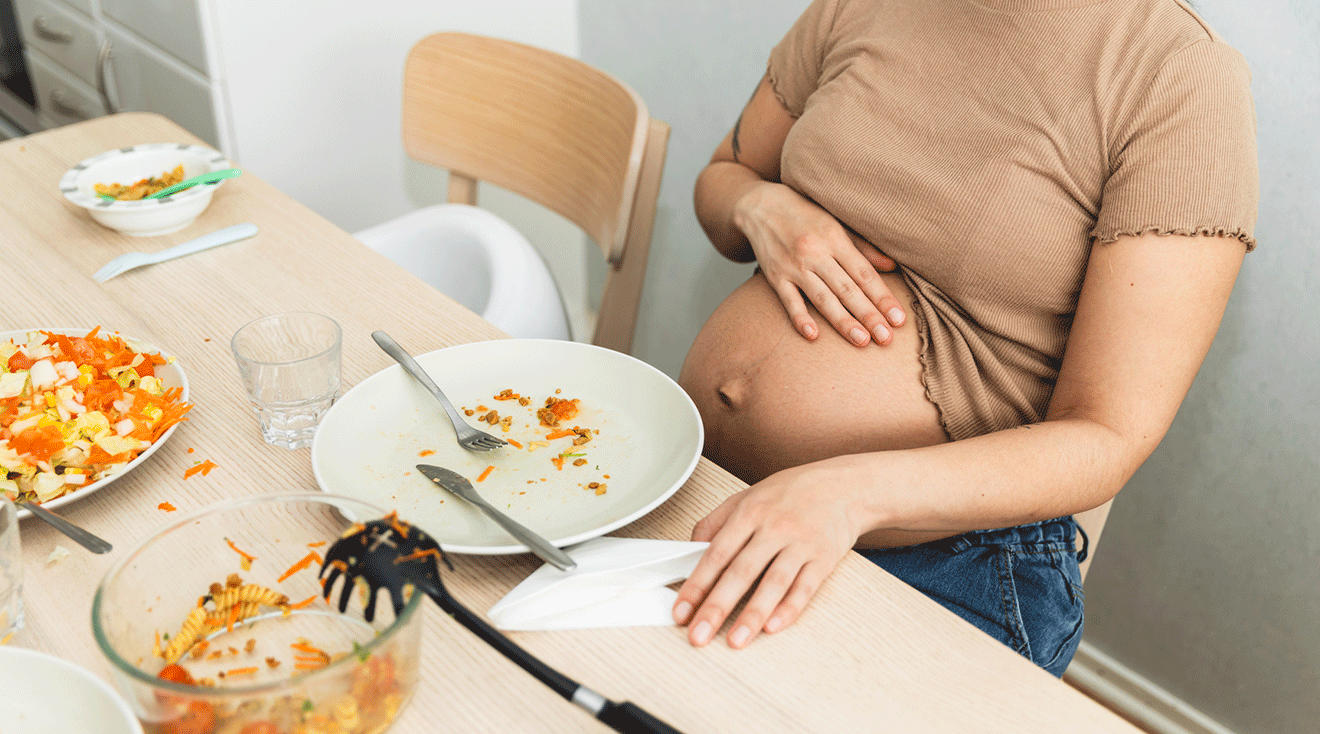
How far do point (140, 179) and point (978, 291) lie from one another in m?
1.06

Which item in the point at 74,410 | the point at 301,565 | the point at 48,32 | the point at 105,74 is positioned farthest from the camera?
the point at 48,32

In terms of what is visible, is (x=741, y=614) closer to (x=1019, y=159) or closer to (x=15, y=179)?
(x=1019, y=159)

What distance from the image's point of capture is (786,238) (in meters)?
1.06

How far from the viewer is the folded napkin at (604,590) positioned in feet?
1.94

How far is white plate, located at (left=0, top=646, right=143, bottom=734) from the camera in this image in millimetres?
485

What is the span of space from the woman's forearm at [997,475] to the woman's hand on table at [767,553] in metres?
0.04

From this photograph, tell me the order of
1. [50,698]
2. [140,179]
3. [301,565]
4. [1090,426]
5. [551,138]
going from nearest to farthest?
[50,698] < [301,565] < [1090,426] < [140,179] < [551,138]

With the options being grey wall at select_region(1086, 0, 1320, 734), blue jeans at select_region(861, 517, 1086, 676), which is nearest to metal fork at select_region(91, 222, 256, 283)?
blue jeans at select_region(861, 517, 1086, 676)

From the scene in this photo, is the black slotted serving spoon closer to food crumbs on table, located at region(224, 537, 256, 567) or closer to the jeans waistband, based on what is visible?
food crumbs on table, located at region(224, 537, 256, 567)

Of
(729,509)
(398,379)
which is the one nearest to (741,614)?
(729,509)

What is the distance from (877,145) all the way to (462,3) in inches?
54.1

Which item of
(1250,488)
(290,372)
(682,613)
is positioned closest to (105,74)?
(290,372)

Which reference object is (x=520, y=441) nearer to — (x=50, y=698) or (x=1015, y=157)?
(x=50, y=698)

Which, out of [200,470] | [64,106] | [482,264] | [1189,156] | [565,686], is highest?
[1189,156]
